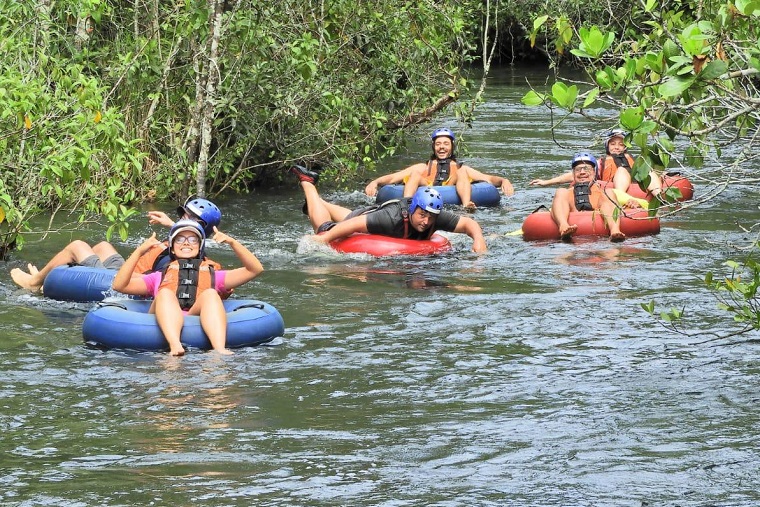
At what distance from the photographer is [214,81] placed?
552 inches

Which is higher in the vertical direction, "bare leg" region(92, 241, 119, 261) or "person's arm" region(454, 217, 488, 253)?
"bare leg" region(92, 241, 119, 261)

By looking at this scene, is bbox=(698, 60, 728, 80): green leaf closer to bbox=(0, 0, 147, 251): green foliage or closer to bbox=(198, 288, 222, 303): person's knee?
bbox=(198, 288, 222, 303): person's knee

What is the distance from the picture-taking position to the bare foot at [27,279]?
1093 centimetres

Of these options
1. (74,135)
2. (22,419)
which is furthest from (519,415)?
(74,135)

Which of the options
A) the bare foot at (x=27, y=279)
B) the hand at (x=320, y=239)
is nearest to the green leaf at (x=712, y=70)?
the bare foot at (x=27, y=279)

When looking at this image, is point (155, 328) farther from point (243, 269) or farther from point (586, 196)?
point (586, 196)

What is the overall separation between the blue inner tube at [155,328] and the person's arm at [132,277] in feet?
0.54

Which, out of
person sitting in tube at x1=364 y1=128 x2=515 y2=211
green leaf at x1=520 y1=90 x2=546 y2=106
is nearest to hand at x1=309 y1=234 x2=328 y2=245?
person sitting in tube at x1=364 y1=128 x2=515 y2=211

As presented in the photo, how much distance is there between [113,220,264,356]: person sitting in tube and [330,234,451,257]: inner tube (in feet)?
10.3

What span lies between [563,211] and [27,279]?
5.61 metres

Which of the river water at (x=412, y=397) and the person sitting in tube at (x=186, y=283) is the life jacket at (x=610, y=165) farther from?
the person sitting in tube at (x=186, y=283)

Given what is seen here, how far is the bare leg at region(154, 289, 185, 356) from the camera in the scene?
885 centimetres

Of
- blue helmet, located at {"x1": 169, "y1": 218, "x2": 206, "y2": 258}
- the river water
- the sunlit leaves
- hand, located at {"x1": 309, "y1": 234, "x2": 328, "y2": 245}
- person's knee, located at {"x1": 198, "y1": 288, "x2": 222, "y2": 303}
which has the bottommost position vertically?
the river water

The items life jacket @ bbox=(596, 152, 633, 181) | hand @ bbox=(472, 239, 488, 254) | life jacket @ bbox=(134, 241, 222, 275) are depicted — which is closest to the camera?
life jacket @ bbox=(134, 241, 222, 275)
